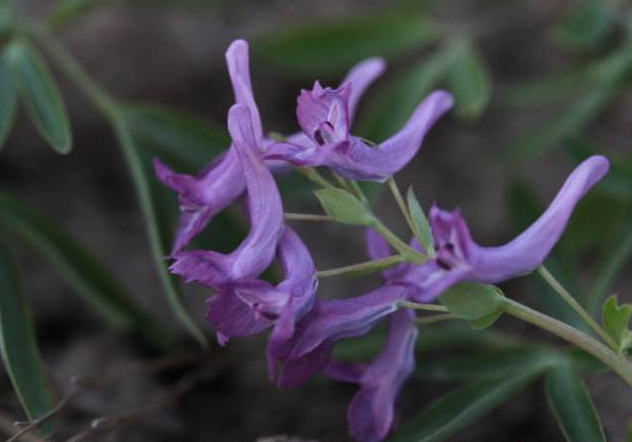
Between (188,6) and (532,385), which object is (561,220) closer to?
(532,385)

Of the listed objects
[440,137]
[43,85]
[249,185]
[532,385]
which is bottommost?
[532,385]

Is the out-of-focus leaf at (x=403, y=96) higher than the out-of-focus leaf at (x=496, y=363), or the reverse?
the out-of-focus leaf at (x=403, y=96)

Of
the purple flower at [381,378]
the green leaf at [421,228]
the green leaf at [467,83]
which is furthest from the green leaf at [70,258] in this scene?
the green leaf at [467,83]

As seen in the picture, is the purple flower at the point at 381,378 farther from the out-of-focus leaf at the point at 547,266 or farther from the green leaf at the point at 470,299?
the out-of-focus leaf at the point at 547,266

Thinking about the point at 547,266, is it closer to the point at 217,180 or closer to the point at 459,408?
the point at 459,408

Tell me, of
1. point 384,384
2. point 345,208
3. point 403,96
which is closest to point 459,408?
point 384,384

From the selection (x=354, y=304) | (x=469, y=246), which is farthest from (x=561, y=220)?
(x=354, y=304)
